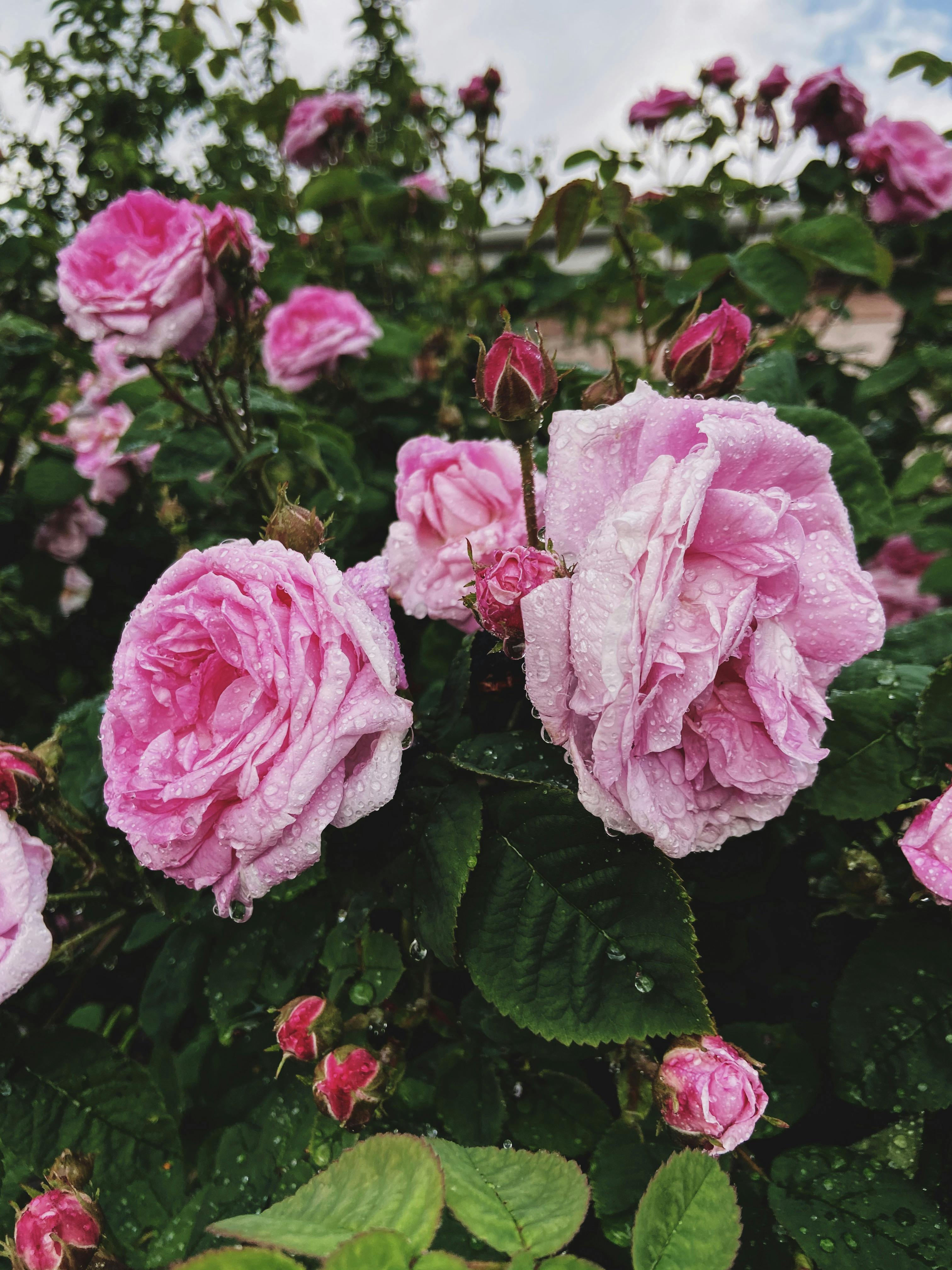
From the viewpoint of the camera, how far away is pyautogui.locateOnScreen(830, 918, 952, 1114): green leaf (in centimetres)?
68

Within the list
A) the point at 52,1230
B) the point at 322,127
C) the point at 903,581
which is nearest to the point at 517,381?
the point at 52,1230

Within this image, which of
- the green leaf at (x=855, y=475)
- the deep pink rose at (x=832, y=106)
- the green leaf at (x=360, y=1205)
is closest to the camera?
the green leaf at (x=360, y=1205)

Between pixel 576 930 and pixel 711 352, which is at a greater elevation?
pixel 711 352

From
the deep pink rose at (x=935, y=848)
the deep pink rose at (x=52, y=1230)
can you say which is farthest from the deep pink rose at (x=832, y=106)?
the deep pink rose at (x=52, y=1230)

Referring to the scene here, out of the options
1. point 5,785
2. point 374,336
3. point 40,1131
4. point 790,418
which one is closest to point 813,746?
point 790,418

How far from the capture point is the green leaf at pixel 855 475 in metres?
0.95

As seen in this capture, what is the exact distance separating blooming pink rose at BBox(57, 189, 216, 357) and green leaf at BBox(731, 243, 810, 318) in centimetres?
82

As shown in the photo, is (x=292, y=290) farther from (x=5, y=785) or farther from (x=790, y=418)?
(x=5, y=785)

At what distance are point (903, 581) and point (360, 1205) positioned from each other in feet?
5.67

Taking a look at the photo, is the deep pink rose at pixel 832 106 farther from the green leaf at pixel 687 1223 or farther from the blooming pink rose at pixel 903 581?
the green leaf at pixel 687 1223

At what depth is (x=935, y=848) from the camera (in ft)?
2.03

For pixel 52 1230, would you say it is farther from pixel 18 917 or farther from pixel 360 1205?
pixel 360 1205

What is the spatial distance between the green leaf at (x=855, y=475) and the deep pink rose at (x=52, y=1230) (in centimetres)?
112

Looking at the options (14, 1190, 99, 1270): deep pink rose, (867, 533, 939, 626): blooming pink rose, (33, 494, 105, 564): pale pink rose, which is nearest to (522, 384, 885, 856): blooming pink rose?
(14, 1190, 99, 1270): deep pink rose
